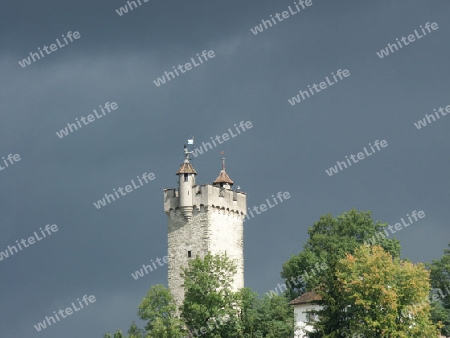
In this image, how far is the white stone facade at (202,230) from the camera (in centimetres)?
7606

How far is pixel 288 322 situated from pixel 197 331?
7123 millimetres

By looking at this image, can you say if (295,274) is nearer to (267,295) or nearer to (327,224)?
(327,224)

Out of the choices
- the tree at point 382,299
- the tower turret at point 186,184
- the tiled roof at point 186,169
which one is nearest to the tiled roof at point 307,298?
the tree at point 382,299

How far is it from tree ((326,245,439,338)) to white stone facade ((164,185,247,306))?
12.7 meters

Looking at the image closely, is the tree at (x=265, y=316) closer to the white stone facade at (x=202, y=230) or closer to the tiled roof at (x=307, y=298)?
the tiled roof at (x=307, y=298)

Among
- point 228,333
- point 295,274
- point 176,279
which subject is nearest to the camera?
point 228,333

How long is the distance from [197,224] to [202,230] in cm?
76

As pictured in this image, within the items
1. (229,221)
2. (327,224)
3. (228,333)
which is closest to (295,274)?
(327,224)

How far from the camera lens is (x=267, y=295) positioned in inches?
2926

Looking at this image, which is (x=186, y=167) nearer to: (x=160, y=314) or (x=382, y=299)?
(x=160, y=314)

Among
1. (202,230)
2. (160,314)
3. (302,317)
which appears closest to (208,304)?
(160,314)

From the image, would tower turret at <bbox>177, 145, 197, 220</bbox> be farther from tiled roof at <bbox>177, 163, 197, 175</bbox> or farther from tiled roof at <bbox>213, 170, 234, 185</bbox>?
tiled roof at <bbox>213, 170, 234, 185</bbox>

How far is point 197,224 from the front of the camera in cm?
7656

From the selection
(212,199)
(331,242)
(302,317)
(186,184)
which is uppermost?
(186,184)
